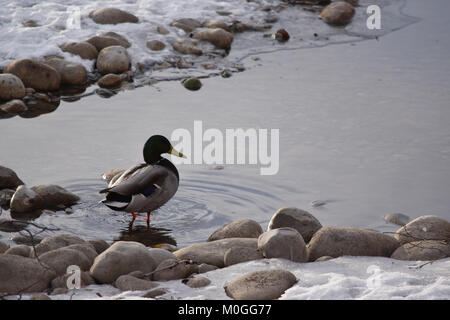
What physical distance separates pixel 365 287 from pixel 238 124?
14.7 feet

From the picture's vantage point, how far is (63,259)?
5496mm

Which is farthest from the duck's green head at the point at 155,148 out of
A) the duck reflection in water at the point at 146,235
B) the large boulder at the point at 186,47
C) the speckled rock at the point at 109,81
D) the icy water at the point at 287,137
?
the large boulder at the point at 186,47

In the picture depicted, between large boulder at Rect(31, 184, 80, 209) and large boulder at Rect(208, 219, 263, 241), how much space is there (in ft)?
5.40

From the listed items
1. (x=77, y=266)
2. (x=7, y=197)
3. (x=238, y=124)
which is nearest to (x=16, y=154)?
(x=7, y=197)

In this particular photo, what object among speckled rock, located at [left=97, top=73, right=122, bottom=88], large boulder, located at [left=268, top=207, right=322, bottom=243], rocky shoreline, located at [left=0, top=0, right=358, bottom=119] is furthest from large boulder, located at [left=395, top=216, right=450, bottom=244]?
speckled rock, located at [left=97, top=73, right=122, bottom=88]

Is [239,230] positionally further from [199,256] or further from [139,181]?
[139,181]

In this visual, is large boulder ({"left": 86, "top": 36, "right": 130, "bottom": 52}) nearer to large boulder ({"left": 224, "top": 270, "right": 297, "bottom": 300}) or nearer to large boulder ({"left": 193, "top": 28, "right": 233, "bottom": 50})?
large boulder ({"left": 193, "top": 28, "right": 233, "bottom": 50})

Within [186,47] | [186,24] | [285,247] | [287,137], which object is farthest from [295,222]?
[186,24]

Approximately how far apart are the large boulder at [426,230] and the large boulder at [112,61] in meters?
6.38

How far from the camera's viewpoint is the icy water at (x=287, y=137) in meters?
7.33

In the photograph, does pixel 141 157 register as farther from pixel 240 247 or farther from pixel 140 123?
pixel 240 247

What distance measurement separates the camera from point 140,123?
371 inches

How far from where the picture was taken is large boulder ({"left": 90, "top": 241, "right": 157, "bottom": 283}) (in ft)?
17.6

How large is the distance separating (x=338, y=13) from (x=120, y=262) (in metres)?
9.79
